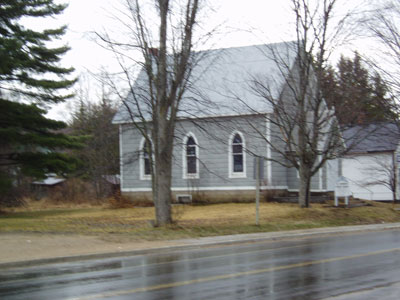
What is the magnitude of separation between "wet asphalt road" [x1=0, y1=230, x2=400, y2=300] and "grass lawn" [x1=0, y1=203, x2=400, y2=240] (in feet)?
12.3

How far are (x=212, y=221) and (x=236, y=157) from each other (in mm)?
9420

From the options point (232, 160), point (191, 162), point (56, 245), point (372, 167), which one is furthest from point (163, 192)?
point (372, 167)

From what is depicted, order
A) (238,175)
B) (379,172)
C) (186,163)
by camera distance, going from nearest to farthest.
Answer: (238,175), (186,163), (379,172)

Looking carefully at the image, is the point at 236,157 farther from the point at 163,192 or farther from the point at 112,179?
the point at 112,179

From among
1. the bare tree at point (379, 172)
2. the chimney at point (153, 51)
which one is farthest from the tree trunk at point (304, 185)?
the bare tree at point (379, 172)

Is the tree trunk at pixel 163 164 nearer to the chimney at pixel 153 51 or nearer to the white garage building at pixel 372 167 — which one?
the chimney at pixel 153 51

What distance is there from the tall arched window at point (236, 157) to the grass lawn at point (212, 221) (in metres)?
2.29

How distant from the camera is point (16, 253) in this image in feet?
46.8

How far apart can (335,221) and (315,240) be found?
611 centimetres

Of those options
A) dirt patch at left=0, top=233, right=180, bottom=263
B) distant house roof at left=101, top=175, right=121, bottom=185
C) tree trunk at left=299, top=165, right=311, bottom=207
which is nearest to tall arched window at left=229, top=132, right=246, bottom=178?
tree trunk at left=299, top=165, right=311, bottom=207

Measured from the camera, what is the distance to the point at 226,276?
1041 centimetres

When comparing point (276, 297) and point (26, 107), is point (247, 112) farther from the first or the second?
point (276, 297)

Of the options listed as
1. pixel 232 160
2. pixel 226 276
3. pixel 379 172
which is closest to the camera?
pixel 226 276

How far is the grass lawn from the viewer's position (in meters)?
19.0
